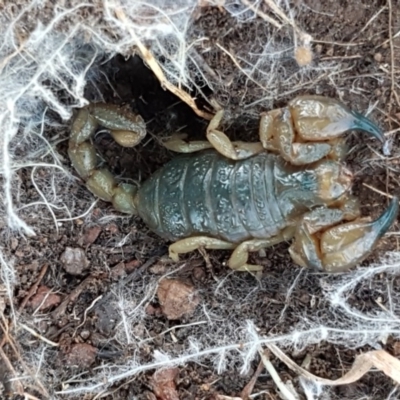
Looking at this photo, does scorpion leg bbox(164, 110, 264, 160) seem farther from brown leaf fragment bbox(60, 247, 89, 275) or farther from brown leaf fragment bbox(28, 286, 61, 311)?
brown leaf fragment bbox(28, 286, 61, 311)

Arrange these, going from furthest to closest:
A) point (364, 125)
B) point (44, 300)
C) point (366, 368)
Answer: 1. point (44, 300)
2. point (366, 368)
3. point (364, 125)

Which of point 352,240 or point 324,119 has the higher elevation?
point 324,119

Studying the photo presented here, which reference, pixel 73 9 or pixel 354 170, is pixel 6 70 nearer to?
pixel 73 9

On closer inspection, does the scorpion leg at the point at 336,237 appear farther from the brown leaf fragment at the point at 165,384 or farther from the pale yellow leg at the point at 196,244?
the brown leaf fragment at the point at 165,384

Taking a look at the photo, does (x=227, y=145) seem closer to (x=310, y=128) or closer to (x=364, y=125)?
(x=310, y=128)

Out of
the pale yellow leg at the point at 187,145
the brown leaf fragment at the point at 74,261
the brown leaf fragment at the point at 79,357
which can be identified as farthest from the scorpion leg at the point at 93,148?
the brown leaf fragment at the point at 79,357

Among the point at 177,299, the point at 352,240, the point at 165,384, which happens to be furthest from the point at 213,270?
the point at 352,240

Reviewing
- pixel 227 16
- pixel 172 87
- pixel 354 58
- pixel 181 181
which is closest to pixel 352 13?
pixel 354 58
